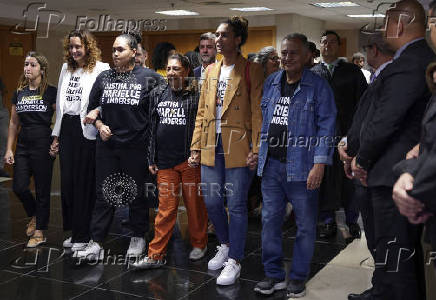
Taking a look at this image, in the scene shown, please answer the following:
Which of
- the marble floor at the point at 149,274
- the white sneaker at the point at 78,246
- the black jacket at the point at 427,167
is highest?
the black jacket at the point at 427,167

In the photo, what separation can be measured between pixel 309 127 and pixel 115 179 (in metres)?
1.42

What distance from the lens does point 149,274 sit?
3445mm

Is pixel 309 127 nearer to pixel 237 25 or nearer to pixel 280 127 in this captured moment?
pixel 280 127

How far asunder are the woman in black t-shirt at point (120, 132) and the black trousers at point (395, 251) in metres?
1.73

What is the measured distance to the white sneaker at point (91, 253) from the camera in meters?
3.68

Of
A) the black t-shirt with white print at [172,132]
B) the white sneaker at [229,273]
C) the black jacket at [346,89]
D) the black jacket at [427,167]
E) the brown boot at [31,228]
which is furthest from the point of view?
the brown boot at [31,228]

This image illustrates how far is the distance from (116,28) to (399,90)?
10019 millimetres

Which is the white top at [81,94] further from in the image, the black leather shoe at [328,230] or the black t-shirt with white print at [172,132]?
the black leather shoe at [328,230]

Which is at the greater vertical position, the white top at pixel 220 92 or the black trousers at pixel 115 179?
the white top at pixel 220 92

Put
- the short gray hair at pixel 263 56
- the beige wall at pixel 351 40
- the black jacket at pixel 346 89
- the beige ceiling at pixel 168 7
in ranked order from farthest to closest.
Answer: the beige wall at pixel 351 40
the beige ceiling at pixel 168 7
the short gray hair at pixel 263 56
the black jacket at pixel 346 89

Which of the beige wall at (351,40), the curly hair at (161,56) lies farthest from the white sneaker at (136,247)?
the beige wall at (351,40)

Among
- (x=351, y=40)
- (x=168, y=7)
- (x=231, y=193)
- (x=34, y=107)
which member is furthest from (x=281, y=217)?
(x=351, y=40)

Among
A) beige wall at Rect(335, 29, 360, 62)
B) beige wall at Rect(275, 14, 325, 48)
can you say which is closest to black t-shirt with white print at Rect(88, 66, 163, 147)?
beige wall at Rect(275, 14, 325, 48)

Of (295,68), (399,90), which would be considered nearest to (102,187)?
(295,68)
